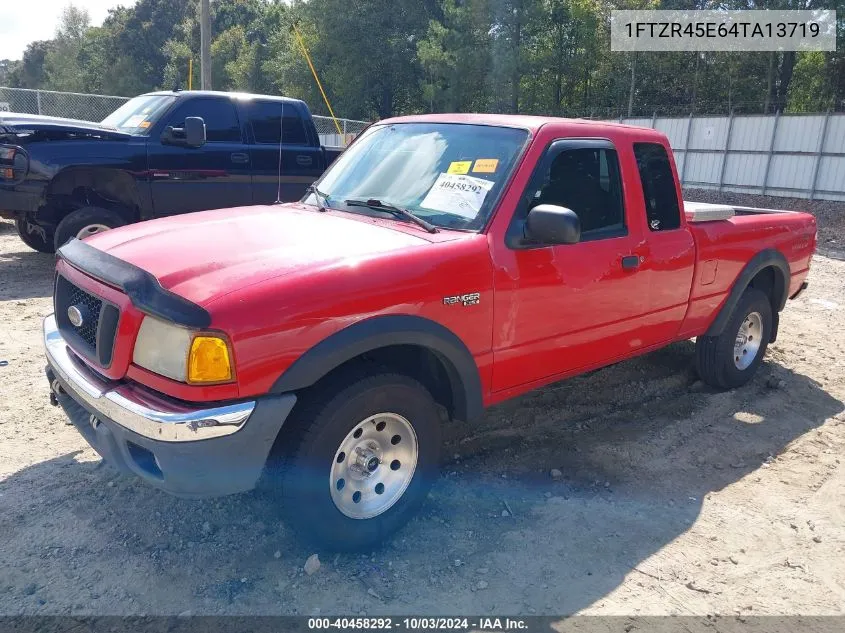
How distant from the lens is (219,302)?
8.23 ft

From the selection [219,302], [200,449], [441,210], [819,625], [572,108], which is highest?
[572,108]

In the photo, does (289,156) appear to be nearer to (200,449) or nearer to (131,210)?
(131,210)

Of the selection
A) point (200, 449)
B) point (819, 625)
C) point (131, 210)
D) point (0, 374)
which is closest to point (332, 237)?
point (200, 449)

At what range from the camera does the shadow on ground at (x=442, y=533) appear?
9.32ft

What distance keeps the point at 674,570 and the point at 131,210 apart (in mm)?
7085

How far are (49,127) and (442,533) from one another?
6436mm

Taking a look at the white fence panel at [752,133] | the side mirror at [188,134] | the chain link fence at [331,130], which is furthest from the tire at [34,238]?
the white fence panel at [752,133]

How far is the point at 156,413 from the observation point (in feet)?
8.27

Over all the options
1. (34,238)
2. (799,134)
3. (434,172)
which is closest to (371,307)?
(434,172)

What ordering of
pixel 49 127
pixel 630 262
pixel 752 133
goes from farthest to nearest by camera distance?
pixel 752 133 → pixel 49 127 → pixel 630 262

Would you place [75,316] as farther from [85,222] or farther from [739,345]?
[85,222]

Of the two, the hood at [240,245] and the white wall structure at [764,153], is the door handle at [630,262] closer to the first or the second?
the hood at [240,245]

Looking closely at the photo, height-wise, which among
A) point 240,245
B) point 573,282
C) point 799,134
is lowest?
point 573,282

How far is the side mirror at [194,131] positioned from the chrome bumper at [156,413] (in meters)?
5.10
